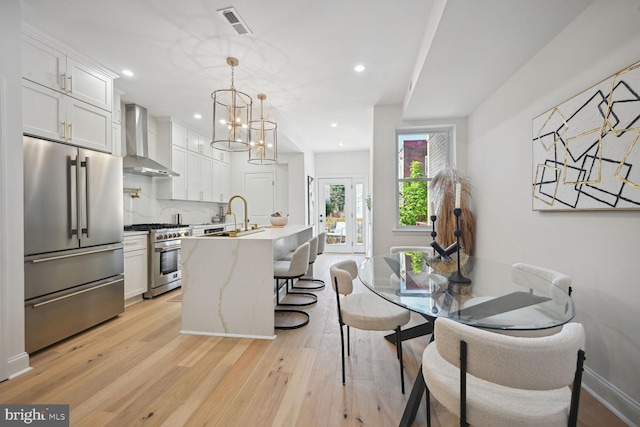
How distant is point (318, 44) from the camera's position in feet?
8.41

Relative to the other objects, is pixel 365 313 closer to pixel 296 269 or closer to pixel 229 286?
pixel 296 269

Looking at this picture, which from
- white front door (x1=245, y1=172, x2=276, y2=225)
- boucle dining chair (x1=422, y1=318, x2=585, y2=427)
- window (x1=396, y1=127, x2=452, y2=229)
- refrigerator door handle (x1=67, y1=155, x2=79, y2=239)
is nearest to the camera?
boucle dining chair (x1=422, y1=318, x2=585, y2=427)

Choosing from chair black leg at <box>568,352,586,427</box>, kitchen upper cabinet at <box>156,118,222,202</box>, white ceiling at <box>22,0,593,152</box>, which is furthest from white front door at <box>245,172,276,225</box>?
chair black leg at <box>568,352,586,427</box>

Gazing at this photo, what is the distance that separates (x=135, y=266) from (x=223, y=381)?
2.28 m

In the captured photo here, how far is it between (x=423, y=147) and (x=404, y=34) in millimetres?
2033

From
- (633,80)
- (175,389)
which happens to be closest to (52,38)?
(175,389)

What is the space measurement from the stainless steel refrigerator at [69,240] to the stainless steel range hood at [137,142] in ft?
2.90

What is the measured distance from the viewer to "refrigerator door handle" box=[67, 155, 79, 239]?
2.44 meters

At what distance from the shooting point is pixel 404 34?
2410 millimetres

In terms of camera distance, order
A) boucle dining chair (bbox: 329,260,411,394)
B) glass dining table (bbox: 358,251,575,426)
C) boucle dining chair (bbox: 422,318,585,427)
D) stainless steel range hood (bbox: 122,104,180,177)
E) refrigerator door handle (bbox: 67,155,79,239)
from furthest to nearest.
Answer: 1. stainless steel range hood (bbox: 122,104,180,177)
2. refrigerator door handle (bbox: 67,155,79,239)
3. boucle dining chair (bbox: 329,260,411,394)
4. glass dining table (bbox: 358,251,575,426)
5. boucle dining chair (bbox: 422,318,585,427)

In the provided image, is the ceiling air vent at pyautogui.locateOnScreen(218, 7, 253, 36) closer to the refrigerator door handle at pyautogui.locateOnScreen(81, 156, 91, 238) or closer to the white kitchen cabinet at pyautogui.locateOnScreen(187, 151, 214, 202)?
the refrigerator door handle at pyautogui.locateOnScreen(81, 156, 91, 238)

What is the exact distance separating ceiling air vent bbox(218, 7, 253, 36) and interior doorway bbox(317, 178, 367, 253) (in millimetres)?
5065

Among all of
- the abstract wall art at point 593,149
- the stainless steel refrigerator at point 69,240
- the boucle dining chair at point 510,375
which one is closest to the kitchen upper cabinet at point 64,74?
the stainless steel refrigerator at point 69,240

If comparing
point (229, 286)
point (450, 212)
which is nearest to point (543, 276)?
point (450, 212)
